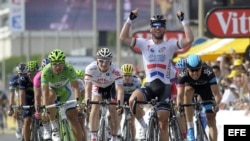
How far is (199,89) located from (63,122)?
2.33 meters

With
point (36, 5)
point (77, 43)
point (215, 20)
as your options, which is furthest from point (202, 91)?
point (77, 43)

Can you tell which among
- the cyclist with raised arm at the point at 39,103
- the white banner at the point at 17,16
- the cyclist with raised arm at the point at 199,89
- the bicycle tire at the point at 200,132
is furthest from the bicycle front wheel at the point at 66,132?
the white banner at the point at 17,16

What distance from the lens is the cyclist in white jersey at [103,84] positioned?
20062mm

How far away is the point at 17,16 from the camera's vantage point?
228ft

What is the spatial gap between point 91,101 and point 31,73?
3.55 metres

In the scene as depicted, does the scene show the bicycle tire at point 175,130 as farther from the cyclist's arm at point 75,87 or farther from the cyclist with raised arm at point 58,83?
the cyclist's arm at point 75,87

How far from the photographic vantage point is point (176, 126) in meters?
18.5

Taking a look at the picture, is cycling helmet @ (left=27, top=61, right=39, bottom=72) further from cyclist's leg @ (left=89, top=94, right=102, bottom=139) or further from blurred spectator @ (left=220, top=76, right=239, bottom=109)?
blurred spectator @ (left=220, top=76, right=239, bottom=109)

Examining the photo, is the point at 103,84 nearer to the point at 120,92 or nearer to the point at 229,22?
the point at 120,92

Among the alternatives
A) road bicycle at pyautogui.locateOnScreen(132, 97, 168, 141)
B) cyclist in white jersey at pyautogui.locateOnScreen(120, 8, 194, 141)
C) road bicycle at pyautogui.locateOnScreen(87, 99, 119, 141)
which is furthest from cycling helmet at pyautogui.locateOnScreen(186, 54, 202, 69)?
road bicycle at pyautogui.locateOnScreen(87, 99, 119, 141)

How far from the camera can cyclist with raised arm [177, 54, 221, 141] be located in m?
18.7

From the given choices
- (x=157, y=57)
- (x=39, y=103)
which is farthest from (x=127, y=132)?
(x=157, y=57)

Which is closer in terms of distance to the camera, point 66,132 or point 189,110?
point 66,132

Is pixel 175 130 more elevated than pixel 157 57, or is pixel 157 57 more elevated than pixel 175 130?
pixel 157 57
